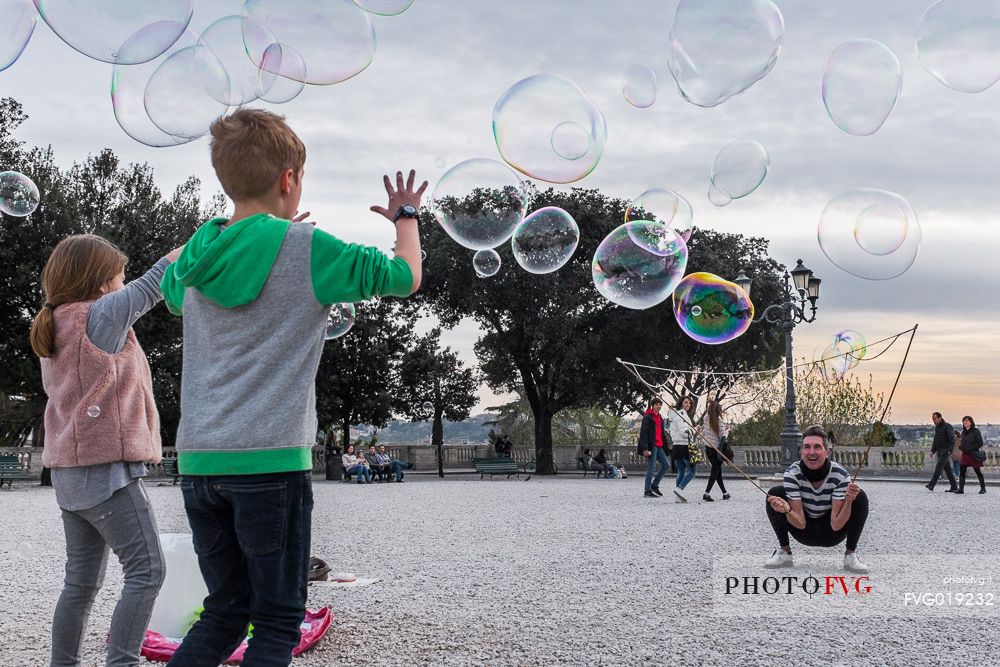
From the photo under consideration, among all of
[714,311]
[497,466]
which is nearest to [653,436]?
[714,311]

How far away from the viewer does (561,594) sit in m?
5.71

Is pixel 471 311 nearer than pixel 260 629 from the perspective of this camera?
No

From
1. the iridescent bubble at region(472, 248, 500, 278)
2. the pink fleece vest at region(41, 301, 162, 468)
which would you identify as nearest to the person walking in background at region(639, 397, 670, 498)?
the iridescent bubble at region(472, 248, 500, 278)

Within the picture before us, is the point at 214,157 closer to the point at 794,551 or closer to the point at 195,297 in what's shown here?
the point at 195,297

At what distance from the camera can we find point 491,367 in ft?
105

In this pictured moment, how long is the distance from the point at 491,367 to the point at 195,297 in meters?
29.4

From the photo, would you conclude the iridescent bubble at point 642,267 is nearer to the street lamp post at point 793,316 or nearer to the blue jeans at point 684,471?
the blue jeans at point 684,471

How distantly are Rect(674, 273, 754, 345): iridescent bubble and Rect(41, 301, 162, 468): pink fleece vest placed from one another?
25.7 ft

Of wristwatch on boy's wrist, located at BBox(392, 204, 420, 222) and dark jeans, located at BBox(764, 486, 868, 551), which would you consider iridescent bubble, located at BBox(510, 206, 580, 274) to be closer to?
dark jeans, located at BBox(764, 486, 868, 551)

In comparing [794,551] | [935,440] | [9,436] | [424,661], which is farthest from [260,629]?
[9,436]

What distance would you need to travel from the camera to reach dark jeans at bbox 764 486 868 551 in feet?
20.4

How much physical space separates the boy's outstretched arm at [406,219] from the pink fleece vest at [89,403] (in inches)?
41.7

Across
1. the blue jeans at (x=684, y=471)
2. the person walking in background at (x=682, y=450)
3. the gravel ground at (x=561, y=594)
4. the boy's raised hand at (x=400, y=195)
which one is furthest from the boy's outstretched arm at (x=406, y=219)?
the blue jeans at (x=684, y=471)

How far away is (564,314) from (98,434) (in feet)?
85.9
